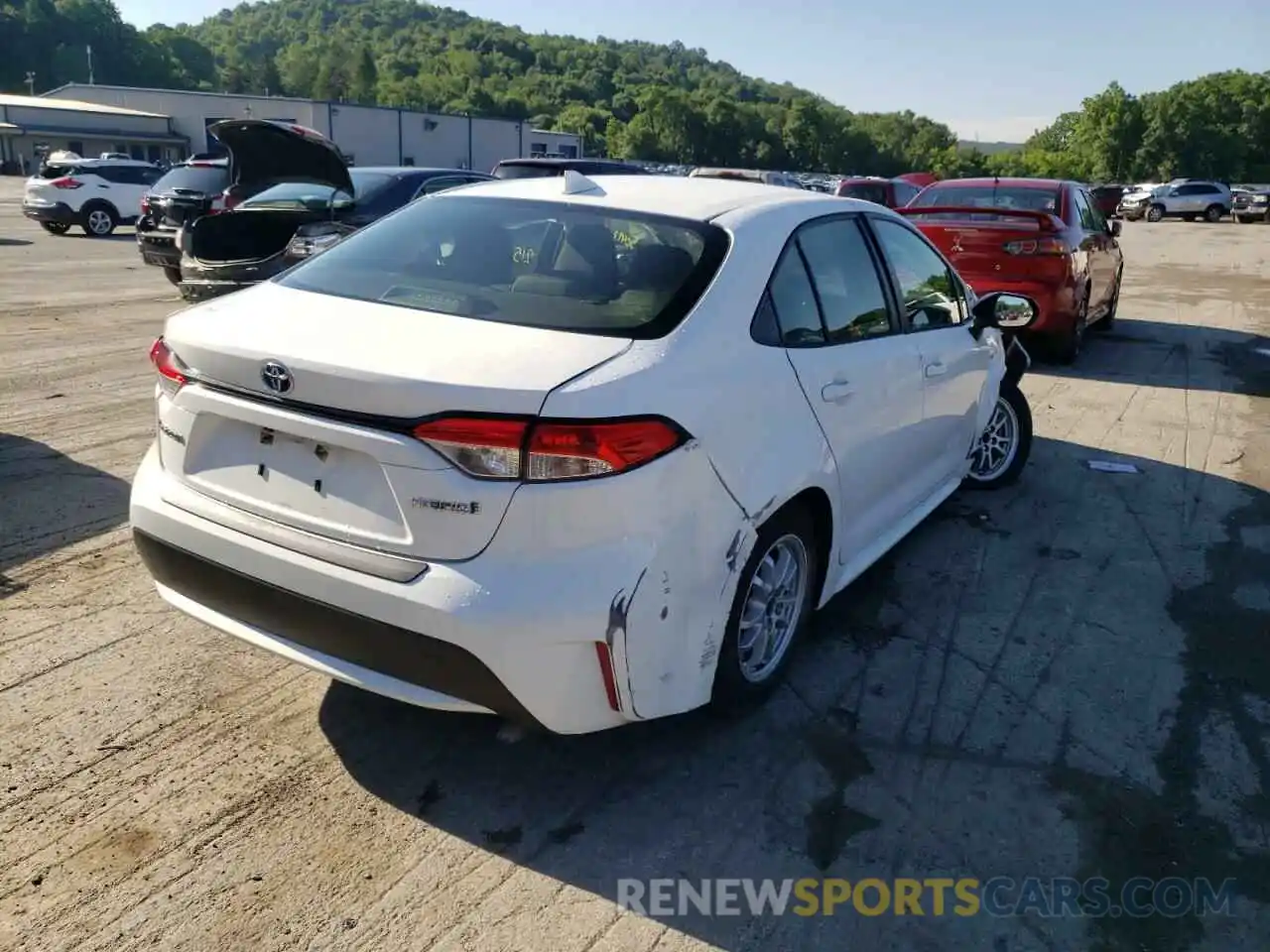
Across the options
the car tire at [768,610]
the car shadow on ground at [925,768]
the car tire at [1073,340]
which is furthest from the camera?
the car tire at [1073,340]

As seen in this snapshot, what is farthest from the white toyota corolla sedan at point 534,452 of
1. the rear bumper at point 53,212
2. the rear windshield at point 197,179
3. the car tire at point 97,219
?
the car tire at point 97,219

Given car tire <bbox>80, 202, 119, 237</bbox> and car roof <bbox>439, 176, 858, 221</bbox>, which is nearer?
car roof <bbox>439, 176, 858, 221</bbox>

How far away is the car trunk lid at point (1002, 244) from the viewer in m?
9.08

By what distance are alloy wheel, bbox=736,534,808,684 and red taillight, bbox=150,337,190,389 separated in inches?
70.4

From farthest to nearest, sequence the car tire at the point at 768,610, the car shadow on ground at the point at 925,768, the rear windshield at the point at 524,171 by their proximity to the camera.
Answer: the rear windshield at the point at 524,171 → the car tire at the point at 768,610 → the car shadow on ground at the point at 925,768

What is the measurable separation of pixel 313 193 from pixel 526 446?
8.69 metres

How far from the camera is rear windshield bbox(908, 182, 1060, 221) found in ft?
32.3

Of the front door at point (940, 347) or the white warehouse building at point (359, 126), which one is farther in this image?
the white warehouse building at point (359, 126)

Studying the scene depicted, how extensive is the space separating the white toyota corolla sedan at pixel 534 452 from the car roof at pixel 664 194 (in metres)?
0.02

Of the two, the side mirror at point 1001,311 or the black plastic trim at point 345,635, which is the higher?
the side mirror at point 1001,311

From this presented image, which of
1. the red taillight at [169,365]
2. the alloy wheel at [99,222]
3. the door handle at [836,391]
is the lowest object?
the alloy wheel at [99,222]

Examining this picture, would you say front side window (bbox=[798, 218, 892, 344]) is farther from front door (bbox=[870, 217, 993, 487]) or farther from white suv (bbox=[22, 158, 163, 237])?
white suv (bbox=[22, 158, 163, 237])

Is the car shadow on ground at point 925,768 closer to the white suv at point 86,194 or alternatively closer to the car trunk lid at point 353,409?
the car trunk lid at point 353,409

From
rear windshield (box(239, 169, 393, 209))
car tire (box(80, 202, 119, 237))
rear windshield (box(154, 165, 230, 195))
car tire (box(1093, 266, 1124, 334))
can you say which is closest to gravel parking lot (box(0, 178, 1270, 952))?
rear windshield (box(239, 169, 393, 209))
